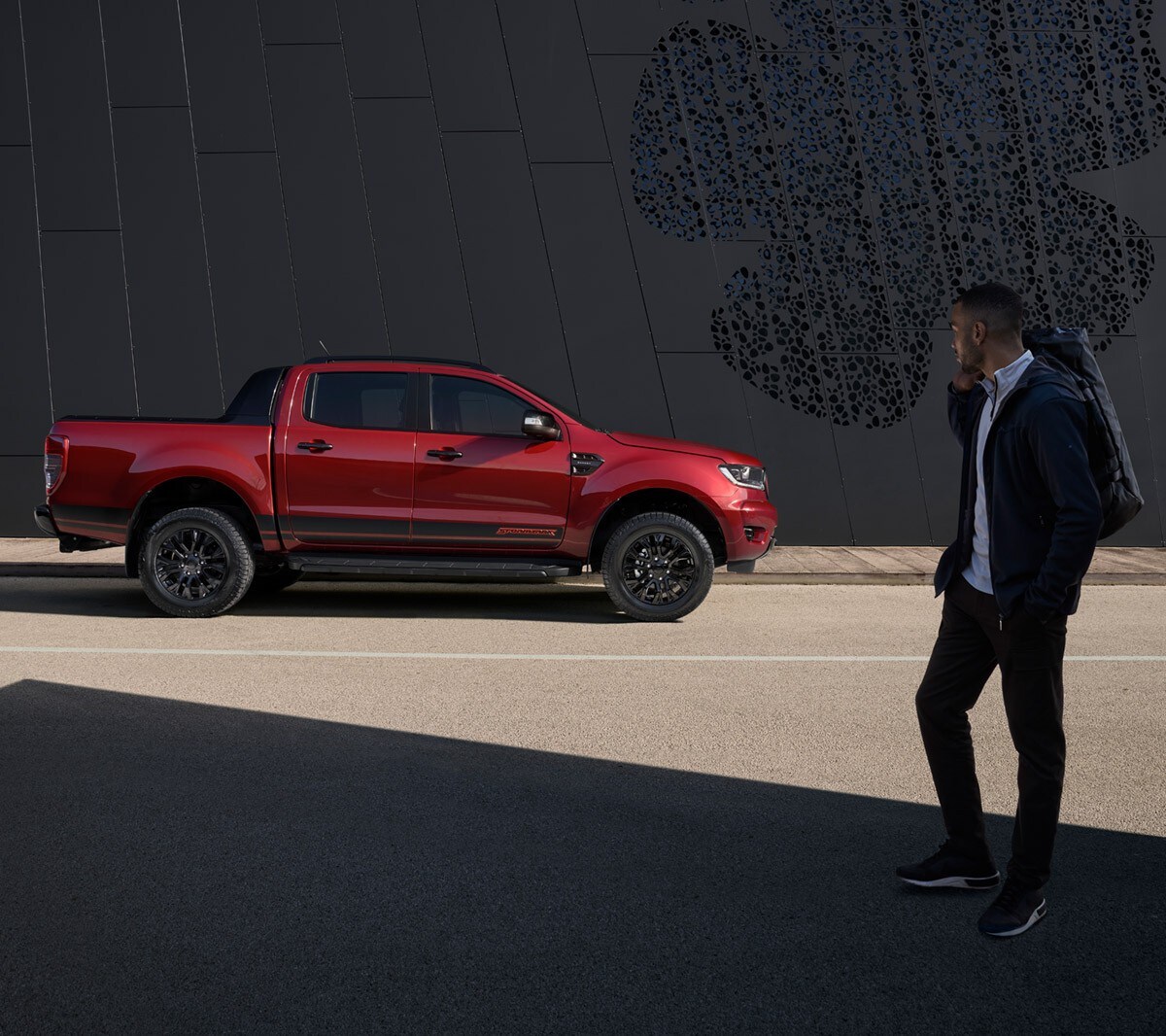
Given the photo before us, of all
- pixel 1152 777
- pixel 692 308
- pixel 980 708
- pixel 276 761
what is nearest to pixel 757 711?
pixel 980 708

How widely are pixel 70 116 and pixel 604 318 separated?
270 inches

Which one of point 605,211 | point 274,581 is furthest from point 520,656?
point 605,211

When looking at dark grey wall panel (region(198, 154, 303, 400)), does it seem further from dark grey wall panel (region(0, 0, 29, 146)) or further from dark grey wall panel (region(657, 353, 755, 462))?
dark grey wall panel (region(657, 353, 755, 462))

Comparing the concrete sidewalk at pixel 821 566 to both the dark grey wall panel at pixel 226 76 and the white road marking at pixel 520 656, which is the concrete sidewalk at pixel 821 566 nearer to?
the white road marking at pixel 520 656

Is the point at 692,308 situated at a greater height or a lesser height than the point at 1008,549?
greater

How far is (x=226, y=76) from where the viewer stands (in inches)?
575

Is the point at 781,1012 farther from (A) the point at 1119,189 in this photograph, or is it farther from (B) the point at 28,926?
(A) the point at 1119,189

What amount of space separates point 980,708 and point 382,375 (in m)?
5.32

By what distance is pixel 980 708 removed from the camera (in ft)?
20.8

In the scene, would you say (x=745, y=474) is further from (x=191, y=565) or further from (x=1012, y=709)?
(x=1012, y=709)

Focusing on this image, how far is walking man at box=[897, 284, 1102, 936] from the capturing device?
3496 mm

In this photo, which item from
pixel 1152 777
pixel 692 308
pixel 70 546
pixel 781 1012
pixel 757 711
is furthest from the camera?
pixel 692 308

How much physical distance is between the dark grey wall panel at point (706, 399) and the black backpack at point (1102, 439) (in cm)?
1062

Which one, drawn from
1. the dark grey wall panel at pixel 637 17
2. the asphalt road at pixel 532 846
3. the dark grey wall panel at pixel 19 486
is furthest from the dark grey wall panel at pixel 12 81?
the asphalt road at pixel 532 846
